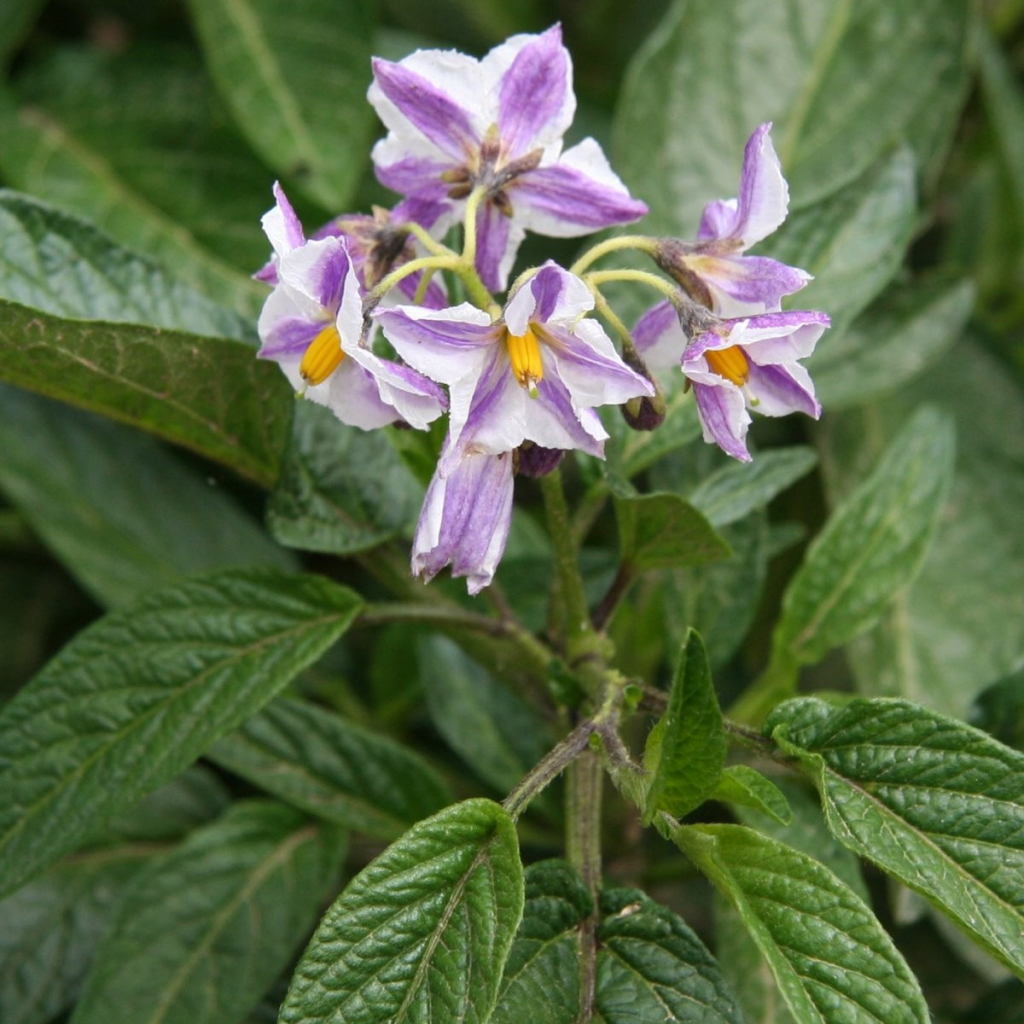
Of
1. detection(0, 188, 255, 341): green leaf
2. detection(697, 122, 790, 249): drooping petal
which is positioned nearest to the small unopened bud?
detection(697, 122, 790, 249): drooping petal

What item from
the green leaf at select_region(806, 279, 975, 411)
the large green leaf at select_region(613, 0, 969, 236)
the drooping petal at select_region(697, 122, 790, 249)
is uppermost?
the large green leaf at select_region(613, 0, 969, 236)

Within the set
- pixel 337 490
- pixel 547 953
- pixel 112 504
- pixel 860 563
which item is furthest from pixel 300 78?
pixel 547 953

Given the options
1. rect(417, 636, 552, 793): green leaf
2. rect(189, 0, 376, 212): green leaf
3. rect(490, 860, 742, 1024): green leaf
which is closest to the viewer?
rect(490, 860, 742, 1024): green leaf

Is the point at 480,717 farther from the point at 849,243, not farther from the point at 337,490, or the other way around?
the point at 849,243

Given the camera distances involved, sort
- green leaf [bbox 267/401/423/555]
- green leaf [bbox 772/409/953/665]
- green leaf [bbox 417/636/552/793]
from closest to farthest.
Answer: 1. green leaf [bbox 267/401/423/555]
2. green leaf [bbox 772/409/953/665]
3. green leaf [bbox 417/636/552/793]

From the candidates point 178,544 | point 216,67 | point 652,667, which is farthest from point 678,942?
point 216,67

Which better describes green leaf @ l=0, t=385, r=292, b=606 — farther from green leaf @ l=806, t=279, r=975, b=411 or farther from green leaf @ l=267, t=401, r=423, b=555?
green leaf @ l=806, t=279, r=975, b=411
